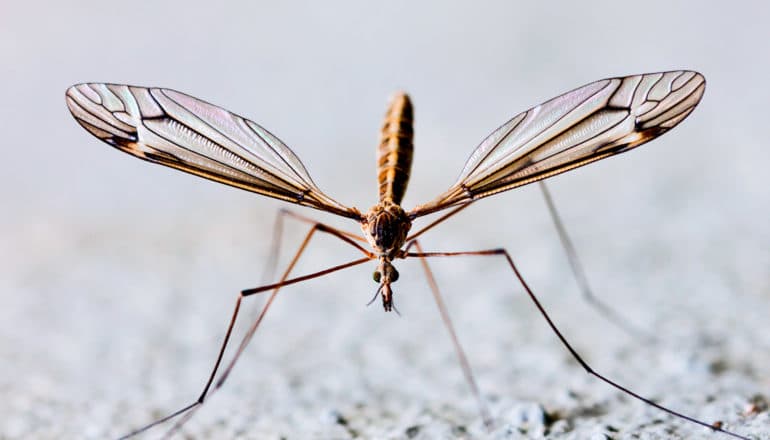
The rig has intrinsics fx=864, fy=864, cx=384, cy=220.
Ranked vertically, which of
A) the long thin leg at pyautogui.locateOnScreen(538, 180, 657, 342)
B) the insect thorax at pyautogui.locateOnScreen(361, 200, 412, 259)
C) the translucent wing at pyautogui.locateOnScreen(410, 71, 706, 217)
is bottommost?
the long thin leg at pyautogui.locateOnScreen(538, 180, 657, 342)

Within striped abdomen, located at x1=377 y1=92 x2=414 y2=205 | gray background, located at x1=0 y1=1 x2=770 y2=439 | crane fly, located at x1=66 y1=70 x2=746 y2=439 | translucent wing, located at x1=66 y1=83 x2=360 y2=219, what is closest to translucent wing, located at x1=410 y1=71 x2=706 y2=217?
crane fly, located at x1=66 y1=70 x2=746 y2=439

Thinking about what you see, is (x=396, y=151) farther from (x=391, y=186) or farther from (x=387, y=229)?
(x=387, y=229)

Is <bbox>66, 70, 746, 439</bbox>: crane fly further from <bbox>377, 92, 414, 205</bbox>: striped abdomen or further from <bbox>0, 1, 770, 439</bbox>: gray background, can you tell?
<bbox>0, 1, 770, 439</bbox>: gray background

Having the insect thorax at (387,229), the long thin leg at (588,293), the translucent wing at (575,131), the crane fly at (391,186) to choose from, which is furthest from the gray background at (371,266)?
the translucent wing at (575,131)

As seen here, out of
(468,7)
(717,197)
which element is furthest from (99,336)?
(468,7)

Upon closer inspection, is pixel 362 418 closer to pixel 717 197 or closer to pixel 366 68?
pixel 717 197

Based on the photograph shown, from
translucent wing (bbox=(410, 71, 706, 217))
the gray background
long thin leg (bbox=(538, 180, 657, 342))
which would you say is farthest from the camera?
long thin leg (bbox=(538, 180, 657, 342))

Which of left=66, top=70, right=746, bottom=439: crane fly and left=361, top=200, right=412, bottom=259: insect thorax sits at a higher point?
left=66, top=70, right=746, bottom=439: crane fly

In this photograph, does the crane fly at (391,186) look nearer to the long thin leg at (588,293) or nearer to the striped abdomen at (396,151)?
the striped abdomen at (396,151)
